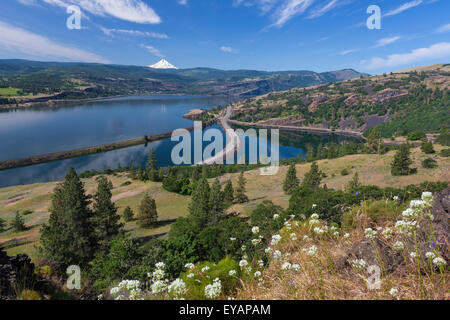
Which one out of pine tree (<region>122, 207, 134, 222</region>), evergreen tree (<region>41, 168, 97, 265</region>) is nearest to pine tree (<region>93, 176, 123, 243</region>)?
evergreen tree (<region>41, 168, 97, 265</region>)

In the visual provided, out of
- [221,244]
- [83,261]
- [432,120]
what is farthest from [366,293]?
[432,120]

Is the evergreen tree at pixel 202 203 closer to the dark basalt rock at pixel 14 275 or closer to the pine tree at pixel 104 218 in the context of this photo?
the pine tree at pixel 104 218

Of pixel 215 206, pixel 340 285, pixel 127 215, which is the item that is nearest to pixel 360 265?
pixel 340 285

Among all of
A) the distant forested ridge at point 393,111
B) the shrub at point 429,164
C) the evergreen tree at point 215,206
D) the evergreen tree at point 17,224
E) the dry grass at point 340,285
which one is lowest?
the evergreen tree at point 17,224

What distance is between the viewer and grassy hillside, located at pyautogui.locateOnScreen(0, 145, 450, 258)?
34312 millimetres

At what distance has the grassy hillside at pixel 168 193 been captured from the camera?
34.3 meters

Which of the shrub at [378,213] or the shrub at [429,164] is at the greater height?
the shrub at [378,213]

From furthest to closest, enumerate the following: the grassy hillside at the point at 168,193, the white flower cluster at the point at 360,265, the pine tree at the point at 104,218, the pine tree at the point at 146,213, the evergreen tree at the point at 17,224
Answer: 1. the evergreen tree at the point at 17,224
2. the pine tree at the point at 146,213
3. the grassy hillside at the point at 168,193
4. the pine tree at the point at 104,218
5. the white flower cluster at the point at 360,265

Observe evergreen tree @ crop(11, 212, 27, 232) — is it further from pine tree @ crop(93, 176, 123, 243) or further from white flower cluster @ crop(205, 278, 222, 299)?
white flower cluster @ crop(205, 278, 222, 299)

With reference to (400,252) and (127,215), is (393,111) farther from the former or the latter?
(400,252)

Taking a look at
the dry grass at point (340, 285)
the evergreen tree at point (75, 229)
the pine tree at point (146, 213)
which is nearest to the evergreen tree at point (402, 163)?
the pine tree at point (146, 213)
